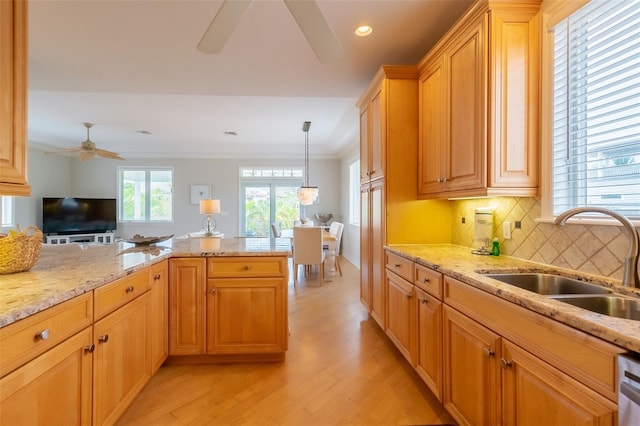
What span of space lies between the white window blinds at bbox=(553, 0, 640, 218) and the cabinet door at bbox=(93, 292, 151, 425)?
2.43 m

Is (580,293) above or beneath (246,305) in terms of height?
above

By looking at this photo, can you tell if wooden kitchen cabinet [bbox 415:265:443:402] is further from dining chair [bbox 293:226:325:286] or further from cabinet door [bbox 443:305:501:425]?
dining chair [bbox 293:226:325:286]

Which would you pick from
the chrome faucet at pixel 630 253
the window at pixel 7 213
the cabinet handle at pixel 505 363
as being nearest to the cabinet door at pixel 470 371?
the cabinet handle at pixel 505 363

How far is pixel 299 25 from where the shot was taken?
1.51 metres

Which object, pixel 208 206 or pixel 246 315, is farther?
pixel 208 206

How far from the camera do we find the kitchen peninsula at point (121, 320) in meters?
1.03

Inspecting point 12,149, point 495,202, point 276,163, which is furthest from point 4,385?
point 276,163

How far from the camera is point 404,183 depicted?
2.48 metres

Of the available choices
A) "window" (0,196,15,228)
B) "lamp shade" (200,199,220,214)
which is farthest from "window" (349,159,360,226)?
"window" (0,196,15,228)

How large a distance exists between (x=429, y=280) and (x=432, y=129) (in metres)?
1.17

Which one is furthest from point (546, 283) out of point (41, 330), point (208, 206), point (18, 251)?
point (208, 206)

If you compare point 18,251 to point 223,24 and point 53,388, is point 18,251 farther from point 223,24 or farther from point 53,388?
point 223,24

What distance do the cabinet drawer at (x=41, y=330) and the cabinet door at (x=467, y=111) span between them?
211 cm

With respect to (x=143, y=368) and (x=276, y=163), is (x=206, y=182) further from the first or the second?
(x=143, y=368)
